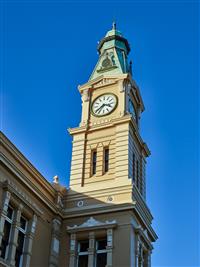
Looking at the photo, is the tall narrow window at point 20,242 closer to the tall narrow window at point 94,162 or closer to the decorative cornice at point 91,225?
the decorative cornice at point 91,225

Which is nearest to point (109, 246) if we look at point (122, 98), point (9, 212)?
point (9, 212)

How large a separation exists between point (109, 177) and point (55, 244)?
5089 millimetres

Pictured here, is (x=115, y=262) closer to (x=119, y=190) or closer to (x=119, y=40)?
(x=119, y=190)

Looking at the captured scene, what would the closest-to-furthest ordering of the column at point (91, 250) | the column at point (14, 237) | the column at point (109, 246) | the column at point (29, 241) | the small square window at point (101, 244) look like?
1. the column at point (14, 237)
2. the column at point (29, 241)
3. the column at point (109, 246)
4. the column at point (91, 250)
5. the small square window at point (101, 244)

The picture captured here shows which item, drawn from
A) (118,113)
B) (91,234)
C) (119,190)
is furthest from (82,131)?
(91,234)

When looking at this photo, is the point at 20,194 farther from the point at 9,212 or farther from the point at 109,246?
the point at 109,246

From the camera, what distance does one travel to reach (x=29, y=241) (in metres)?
23.1

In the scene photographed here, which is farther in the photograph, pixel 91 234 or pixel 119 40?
pixel 119 40

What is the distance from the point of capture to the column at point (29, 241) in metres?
22.6

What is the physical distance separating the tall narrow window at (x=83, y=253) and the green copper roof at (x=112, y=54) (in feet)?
40.4

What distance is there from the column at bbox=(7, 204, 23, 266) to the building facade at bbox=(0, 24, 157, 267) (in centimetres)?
5

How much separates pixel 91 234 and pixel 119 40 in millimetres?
17886

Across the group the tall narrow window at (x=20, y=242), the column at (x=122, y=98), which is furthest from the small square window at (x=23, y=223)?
the column at (x=122, y=98)

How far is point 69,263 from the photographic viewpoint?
2516cm
